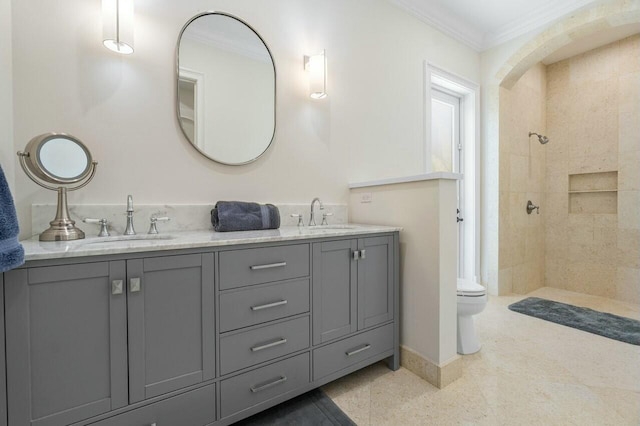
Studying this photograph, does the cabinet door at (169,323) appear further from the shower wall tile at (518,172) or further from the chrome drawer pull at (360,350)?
the shower wall tile at (518,172)

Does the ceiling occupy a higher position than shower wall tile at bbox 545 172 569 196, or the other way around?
the ceiling

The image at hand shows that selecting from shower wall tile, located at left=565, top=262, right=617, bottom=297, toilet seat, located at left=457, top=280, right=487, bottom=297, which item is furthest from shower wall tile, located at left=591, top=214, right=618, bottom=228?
toilet seat, located at left=457, top=280, right=487, bottom=297

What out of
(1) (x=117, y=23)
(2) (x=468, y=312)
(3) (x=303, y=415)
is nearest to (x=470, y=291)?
(2) (x=468, y=312)

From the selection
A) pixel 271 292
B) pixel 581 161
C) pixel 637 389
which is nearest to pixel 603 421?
pixel 637 389

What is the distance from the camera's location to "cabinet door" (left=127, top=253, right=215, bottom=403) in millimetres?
1027

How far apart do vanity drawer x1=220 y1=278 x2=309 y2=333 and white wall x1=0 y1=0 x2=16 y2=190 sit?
3.34ft

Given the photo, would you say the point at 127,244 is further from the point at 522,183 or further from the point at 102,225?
the point at 522,183

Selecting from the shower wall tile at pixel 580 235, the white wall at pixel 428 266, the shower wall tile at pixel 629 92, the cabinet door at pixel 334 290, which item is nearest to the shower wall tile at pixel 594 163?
the shower wall tile at pixel 629 92

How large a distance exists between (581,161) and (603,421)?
3.11m

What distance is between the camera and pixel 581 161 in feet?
11.2

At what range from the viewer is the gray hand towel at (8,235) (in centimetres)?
77

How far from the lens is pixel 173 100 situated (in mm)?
1603

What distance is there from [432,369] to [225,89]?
198 cm

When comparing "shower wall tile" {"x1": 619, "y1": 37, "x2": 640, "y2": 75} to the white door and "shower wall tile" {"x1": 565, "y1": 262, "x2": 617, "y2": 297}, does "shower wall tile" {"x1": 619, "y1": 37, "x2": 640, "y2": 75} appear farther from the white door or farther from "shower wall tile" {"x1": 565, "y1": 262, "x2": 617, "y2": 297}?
"shower wall tile" {"x1": 565, "y1": 262, "x2": 617, "y2": 297}
